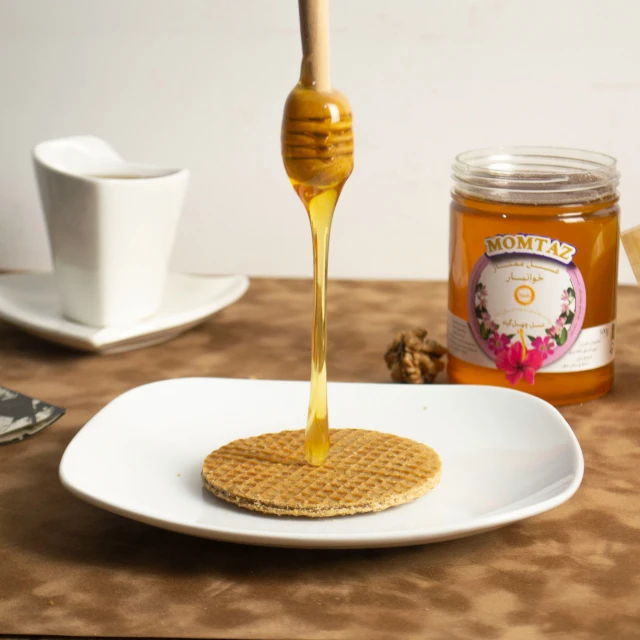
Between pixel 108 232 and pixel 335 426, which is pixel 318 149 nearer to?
pixel 335 426

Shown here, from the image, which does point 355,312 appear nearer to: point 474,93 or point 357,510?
point 474,93

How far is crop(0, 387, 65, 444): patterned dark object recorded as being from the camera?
2.56ft

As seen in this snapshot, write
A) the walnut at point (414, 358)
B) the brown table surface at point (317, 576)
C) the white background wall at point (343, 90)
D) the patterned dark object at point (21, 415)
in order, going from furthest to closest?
the white background wall at point (343, 90), the walnut at point (414, 358), the patterned dark object at point (21, 415), the brown table surface at point (317, 576)

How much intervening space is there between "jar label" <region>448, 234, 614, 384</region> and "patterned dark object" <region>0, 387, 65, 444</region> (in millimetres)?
358

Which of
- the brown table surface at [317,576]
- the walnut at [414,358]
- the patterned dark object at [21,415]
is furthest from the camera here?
the walnut at [414,358]

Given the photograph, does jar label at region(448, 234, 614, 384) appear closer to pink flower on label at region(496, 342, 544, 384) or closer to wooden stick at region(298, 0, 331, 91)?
pink flower on label at region(496, 342, 544, 384)

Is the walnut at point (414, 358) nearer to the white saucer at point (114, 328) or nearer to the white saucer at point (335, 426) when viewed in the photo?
the white saucer at point (335, 426)

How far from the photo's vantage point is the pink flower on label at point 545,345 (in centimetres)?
81

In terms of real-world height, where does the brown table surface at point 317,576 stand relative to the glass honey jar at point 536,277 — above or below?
below

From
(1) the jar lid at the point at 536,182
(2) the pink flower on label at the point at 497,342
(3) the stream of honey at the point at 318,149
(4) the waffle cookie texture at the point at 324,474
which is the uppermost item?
(3) the stream of honey at the point at 318,149

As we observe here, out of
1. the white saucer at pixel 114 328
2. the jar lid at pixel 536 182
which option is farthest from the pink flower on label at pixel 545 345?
the white saucer at pixel 114 328

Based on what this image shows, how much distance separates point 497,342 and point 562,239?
100 millimetres

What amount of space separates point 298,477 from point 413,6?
810 mm

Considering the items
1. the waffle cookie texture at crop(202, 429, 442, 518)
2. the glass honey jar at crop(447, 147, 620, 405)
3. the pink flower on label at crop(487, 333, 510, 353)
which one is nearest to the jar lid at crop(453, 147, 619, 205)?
the glass honey jar at crop(447, 147, 620, 405)
